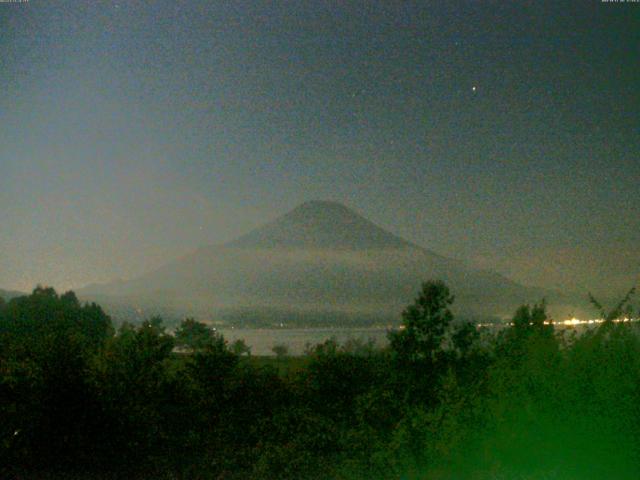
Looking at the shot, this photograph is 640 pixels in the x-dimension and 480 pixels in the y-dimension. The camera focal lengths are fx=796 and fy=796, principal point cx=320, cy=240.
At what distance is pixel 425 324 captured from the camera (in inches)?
803

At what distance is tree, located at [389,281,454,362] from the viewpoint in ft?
65.1

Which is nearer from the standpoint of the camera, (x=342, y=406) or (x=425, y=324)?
(x=342, y=406)

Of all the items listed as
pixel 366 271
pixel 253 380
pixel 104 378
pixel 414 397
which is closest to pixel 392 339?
pixel 253 380

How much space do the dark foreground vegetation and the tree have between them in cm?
4

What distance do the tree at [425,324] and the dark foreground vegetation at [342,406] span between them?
0.04m

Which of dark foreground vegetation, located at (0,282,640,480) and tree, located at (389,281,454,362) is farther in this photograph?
tree, located at (389,281,454,362)

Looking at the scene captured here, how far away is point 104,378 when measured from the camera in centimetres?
1408

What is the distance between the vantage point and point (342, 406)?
16.5 meters

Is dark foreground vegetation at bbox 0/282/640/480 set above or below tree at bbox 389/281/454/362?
below

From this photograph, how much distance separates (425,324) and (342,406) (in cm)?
467

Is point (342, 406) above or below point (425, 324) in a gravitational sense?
below

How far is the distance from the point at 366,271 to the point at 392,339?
65.1 m

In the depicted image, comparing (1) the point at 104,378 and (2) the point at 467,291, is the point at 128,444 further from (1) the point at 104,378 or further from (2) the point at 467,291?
(2) the point at 467,291

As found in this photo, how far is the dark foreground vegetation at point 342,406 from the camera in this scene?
545cm
